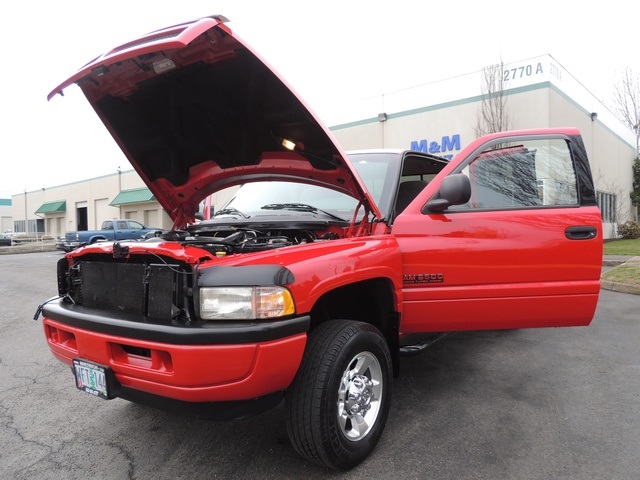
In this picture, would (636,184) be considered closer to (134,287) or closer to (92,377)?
(134,287)

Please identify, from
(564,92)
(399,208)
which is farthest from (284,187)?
(564,92)

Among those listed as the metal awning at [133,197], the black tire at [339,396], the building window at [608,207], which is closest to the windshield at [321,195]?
Answer: the black tire at [339,396]

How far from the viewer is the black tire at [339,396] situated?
2.07 m

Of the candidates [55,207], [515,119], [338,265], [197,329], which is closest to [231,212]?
[338,265]

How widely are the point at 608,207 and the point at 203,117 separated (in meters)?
23.2

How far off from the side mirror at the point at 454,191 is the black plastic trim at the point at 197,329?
1.35 m

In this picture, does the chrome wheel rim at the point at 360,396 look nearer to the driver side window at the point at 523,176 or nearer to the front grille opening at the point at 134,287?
the front grille opening at the point at 134,287

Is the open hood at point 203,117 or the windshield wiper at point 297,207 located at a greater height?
the open hood at point 203,117

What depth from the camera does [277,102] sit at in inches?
101

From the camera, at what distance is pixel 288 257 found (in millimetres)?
2072

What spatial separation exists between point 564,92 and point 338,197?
618 inches

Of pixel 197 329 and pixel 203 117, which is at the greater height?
pixel 203 117

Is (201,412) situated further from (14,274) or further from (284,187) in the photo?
(14,274)

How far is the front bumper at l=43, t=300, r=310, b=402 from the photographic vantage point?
1813mm
